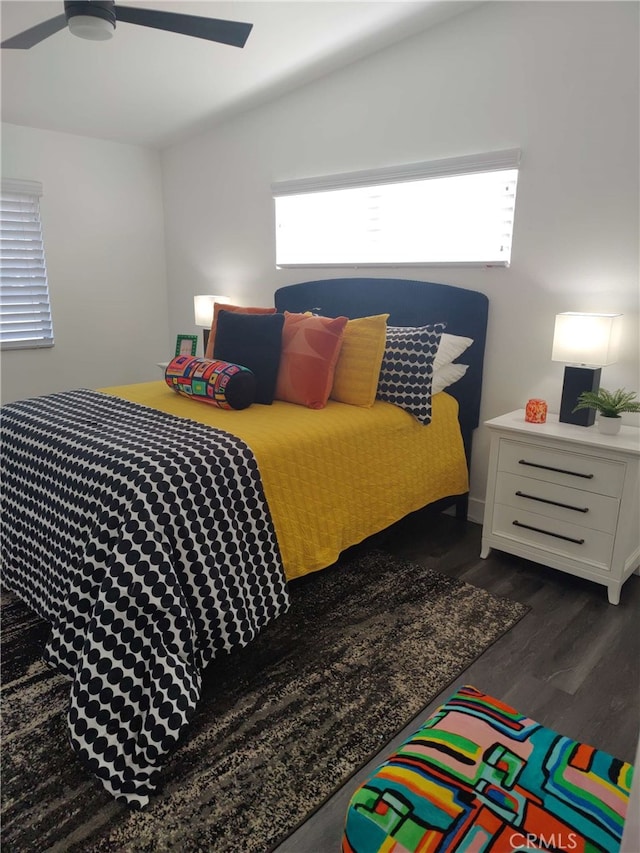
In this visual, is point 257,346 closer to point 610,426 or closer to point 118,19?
point 118,19

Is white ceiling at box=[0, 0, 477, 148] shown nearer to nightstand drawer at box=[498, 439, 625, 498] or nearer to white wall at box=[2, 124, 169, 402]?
white wall at box=[2, 124, 169, 402]

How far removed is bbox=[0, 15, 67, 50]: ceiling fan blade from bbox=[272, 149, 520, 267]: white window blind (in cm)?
171

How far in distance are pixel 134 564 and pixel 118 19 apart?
1.91m

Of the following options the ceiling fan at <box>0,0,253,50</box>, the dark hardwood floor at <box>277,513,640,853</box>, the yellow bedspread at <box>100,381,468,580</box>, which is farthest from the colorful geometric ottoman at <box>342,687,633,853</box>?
the ceiling fan at <box>0,0,253,50</box>

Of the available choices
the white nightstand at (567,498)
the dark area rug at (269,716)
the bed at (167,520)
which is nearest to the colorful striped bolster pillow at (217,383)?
the bed at (167,520)

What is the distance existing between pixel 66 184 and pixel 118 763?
412cm

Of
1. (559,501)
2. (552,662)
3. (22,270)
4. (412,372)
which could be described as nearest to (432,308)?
(412,372)

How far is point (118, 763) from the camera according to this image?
1.43 metres

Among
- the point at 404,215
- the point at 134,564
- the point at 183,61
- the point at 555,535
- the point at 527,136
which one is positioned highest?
the point at 183,61

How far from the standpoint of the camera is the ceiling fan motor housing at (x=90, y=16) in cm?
185

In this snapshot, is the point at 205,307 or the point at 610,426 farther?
the point at 205,307

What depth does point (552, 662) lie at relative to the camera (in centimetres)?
190

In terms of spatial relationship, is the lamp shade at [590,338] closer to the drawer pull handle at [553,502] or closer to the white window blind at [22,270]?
the drawer pull handle at [553,502]

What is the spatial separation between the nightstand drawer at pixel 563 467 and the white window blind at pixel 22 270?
355 centimetres
